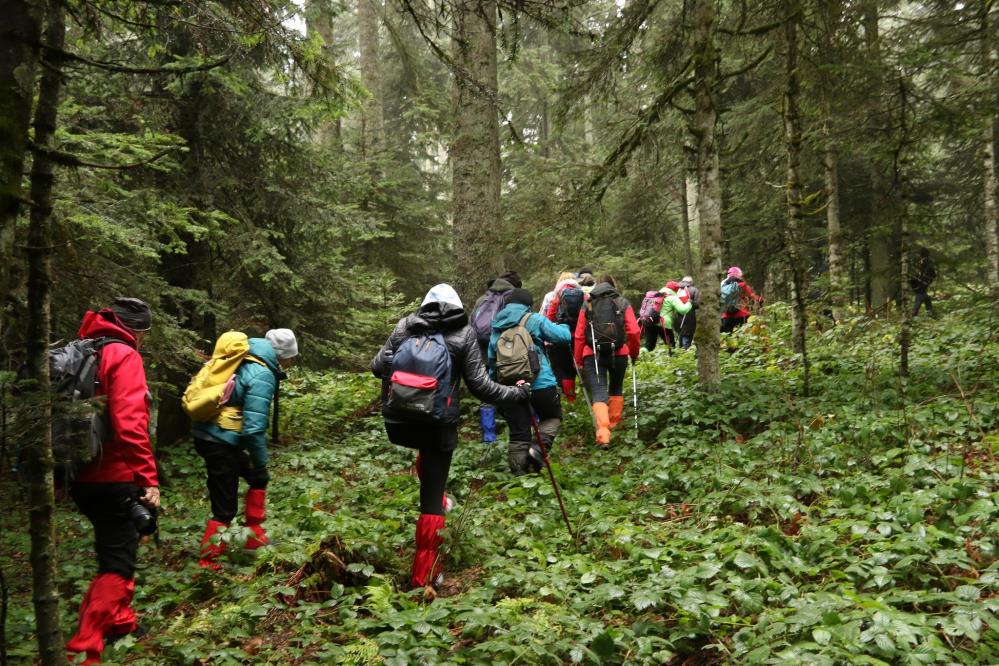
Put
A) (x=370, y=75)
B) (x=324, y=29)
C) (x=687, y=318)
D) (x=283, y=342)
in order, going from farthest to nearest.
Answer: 1. (x=370, y=75)
2. (x=324, y=29)
3. (x=687, y=318)
4. (x=283, y=342)

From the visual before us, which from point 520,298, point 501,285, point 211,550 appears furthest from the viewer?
point 501,285

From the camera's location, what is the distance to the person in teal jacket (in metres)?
7.17

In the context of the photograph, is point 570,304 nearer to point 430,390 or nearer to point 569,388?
point 569,388

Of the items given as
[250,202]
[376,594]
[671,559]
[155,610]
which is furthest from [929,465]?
[250,202]

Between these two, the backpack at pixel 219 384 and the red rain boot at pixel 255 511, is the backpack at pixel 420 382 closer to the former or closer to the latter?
the backpack at pixel 219 384

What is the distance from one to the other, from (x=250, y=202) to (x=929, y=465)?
27.8 ft

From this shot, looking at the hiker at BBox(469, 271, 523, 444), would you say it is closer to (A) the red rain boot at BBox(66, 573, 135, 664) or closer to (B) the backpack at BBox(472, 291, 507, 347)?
(B) the backpack at BBox(472, 291, 507, 347)

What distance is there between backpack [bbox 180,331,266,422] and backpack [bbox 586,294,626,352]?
4.45 m

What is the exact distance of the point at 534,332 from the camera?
24.2ft

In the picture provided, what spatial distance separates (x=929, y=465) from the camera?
513 cm

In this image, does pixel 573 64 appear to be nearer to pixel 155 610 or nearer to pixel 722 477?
pixel 722 477

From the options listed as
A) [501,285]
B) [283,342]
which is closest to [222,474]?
[283,342]

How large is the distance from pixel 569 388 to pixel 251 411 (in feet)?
17.6

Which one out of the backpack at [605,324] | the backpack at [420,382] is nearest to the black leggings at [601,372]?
the backpack at [605,324]
